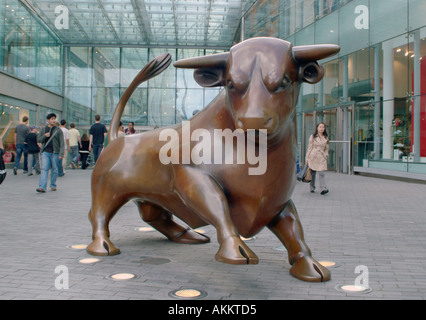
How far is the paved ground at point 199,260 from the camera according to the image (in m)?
2.93

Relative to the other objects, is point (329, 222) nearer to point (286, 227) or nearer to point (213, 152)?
point (286, 227)

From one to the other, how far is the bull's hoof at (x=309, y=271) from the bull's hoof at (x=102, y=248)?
1.59m

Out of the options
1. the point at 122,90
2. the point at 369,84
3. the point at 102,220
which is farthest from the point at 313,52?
the point at 122,90

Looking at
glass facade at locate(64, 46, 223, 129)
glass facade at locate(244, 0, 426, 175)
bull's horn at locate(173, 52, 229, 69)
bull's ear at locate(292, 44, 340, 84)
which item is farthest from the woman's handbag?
glass facade at locate(64, 46, 223, 129)

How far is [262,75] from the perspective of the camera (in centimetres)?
259

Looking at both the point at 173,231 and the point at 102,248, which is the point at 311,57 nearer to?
the point at 102,248

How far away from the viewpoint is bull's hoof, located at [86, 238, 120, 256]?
151 inches

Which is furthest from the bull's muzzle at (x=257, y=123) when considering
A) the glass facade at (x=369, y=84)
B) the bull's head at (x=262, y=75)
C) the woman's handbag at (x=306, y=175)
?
the glass facade at (x=369, y=84)

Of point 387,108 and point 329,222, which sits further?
point 387,108

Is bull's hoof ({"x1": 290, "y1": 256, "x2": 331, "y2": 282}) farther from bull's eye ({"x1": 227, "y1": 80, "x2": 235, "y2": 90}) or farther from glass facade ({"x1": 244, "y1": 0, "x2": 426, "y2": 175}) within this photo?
glass facade ({"x1": 244, "y1": 0, "x2": 426, "y2": 175})

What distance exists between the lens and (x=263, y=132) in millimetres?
2543

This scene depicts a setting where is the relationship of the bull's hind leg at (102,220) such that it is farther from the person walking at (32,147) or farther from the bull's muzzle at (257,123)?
the person walking at (32,147)
